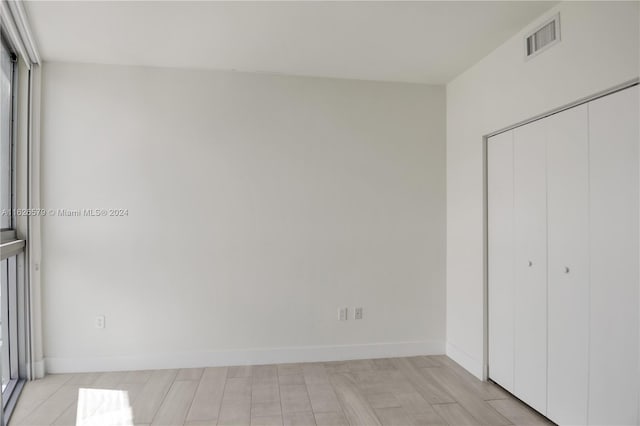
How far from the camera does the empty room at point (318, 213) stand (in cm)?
227

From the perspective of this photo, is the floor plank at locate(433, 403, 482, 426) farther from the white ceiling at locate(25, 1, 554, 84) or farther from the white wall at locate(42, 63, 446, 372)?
the white ceiling at locate(25, 1, 554, 84)

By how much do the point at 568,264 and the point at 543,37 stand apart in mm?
1514

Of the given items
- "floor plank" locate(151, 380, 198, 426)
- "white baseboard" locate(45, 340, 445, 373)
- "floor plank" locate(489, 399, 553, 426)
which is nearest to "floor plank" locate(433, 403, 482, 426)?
"floor plank" locate(489, 399, 553, 426)

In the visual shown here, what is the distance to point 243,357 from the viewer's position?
3.40m

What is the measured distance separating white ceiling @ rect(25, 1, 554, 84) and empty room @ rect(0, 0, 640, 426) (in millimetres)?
22

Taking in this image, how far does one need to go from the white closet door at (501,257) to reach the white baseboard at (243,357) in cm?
79

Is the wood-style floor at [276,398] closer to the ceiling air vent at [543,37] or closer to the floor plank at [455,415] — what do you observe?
the floor plank at [455,415]

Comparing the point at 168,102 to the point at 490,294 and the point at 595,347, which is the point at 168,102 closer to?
the point at 490,294

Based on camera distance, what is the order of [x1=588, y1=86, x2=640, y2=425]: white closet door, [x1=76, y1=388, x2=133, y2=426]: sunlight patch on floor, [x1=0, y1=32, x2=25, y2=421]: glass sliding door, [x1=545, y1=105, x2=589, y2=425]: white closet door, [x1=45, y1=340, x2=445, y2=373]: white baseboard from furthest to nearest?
1. [x1=45, y1=340, x2=445, y2=373]: white baseboard
2. [x1=0, y1=32, x2=25, y2=421]: glass sliding door
3. [x1=76, y1=388, x2=133, y2=426]: sunlight patch on floor
4. [x1=545, y1=105, x2=589, y2=425]: white closet door
5. [x1=588, y1=86, x2=640, y2=425]: white closet door

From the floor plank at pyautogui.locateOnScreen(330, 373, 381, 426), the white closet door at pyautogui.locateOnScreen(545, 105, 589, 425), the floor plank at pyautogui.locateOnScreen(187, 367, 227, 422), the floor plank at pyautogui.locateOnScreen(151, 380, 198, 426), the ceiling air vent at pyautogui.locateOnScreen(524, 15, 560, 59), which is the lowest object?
the floor plank at pyautogui.locateOnScreen(330, 373, 381, 426)

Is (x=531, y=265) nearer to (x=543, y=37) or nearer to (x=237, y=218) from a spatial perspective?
(x=543, y=37)

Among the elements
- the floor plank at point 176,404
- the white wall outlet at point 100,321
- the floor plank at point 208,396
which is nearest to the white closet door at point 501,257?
the floor plank at point 208,396

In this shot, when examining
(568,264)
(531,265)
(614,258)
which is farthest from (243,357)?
(614,258)

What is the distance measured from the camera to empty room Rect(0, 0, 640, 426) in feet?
7.44
